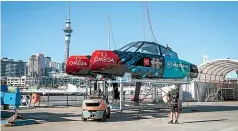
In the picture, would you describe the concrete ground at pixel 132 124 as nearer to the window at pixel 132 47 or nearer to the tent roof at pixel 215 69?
the window at pixel 132 47

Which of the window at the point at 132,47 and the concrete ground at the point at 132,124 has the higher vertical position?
the window at the point at 132,47

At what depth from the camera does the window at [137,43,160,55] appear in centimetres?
1869

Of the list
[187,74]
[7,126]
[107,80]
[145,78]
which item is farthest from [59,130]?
[187,74]

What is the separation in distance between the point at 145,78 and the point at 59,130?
9331 millimetres

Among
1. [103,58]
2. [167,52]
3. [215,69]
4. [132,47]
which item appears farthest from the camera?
[215,69]

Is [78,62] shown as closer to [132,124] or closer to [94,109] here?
[94,109]

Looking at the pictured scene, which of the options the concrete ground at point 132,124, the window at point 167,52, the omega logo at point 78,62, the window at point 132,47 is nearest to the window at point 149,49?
the window at point 132,47

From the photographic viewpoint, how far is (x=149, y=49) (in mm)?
19016

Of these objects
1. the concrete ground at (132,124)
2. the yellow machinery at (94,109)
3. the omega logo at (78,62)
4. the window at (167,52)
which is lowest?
the concrete ground at (132,124)

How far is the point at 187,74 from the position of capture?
830 inches

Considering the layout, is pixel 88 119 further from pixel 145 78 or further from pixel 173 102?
pixel 145 78

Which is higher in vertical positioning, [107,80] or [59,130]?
[107,80]

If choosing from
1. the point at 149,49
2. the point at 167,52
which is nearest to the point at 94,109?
the point at 149,49

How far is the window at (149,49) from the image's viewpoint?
1869 cm
